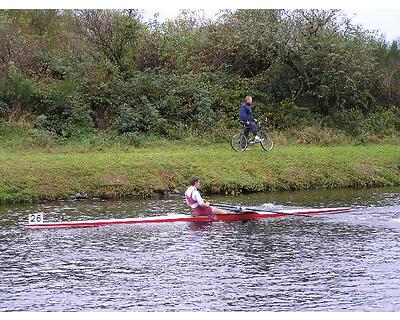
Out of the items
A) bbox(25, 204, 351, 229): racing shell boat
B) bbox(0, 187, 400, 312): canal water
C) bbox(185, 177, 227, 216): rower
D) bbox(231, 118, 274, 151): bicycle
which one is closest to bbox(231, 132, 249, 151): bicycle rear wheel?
bbox(231, 118, 274, 151): bicycle

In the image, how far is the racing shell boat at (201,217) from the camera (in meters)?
22.4

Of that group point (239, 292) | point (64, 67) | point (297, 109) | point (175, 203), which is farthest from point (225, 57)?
point (239, 292)

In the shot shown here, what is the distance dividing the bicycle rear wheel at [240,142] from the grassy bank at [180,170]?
42 cm

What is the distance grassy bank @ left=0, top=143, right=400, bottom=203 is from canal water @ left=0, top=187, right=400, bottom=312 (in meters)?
2.93

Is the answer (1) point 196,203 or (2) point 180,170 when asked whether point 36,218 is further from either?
(2) point 180,170

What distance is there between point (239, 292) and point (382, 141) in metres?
26.1

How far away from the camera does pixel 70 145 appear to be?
3538 centimetres

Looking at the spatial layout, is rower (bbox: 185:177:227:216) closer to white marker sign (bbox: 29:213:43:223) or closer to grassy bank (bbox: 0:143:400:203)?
white marker sign (bbox: 29:213:43:223)

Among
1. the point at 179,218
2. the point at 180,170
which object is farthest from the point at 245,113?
the point at 179,218

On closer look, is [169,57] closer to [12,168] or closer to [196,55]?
[196,55]

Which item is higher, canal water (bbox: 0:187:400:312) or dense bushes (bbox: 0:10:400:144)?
dense bushes (bbox: 0:10:400:144)

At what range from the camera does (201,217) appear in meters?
23.8

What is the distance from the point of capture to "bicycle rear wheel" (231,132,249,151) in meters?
33.2

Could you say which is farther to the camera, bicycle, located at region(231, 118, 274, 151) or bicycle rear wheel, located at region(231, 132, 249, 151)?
bicycle rear wheel, located at region(231, 132, 249, 151)
